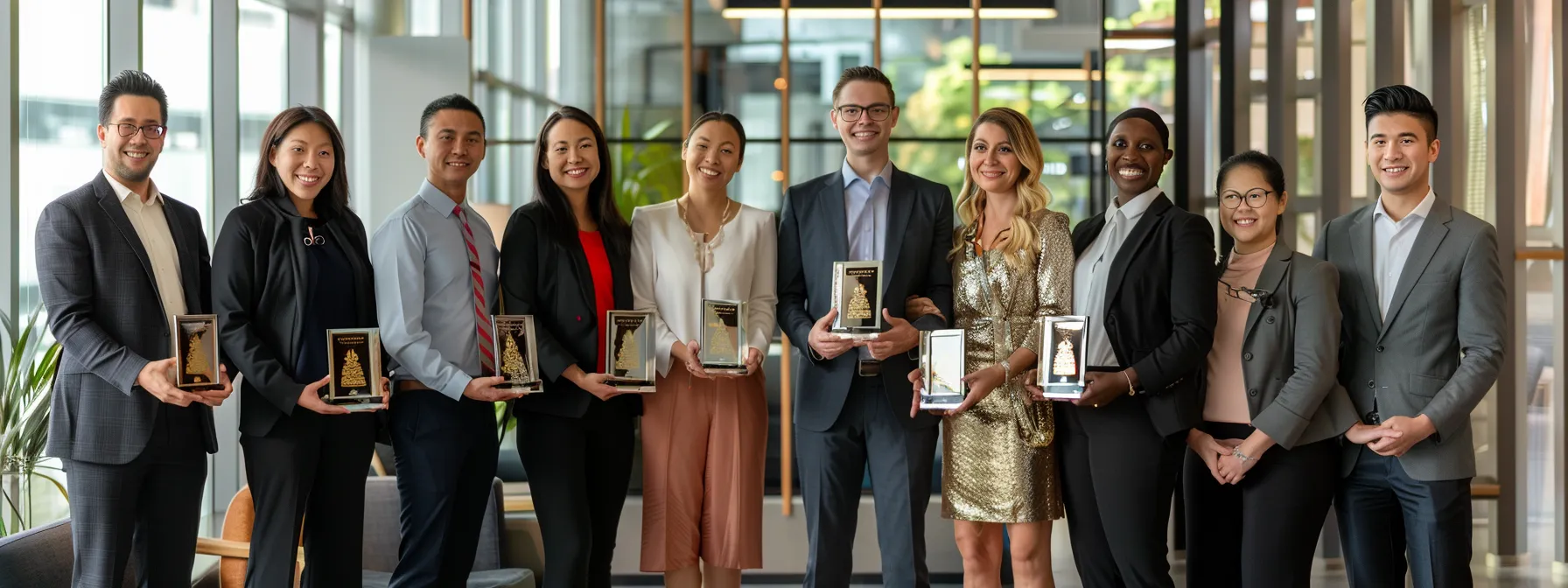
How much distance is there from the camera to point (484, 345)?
131 inches

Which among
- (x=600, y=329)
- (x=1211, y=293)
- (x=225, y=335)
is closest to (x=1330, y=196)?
(x=1211, y=293)

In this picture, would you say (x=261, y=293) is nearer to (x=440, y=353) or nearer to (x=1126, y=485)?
(x=440, y=353)

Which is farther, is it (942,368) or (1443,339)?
(942,368)

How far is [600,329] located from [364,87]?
397 centimetres

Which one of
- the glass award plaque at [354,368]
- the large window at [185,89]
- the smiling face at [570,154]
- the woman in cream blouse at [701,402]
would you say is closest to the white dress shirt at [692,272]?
the woman in cream blouse at [701,402]

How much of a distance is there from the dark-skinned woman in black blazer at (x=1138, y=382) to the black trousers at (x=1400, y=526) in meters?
0.48

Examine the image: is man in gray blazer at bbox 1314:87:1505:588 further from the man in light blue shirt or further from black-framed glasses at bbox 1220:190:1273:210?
the man in light blue shirt

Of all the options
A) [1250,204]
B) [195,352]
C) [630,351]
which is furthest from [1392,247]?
[195,352]

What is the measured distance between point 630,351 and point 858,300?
0.62 m

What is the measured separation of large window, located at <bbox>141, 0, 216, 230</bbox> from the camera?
17.6 ft

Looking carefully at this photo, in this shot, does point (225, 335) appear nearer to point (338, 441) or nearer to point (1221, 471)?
point (338, 441)

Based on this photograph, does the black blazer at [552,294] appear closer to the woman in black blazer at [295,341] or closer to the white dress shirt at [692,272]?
the white dress shirt at [692,272]

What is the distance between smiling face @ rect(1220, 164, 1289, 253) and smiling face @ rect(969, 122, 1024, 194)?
56 centimetres

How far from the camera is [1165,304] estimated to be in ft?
10.6
